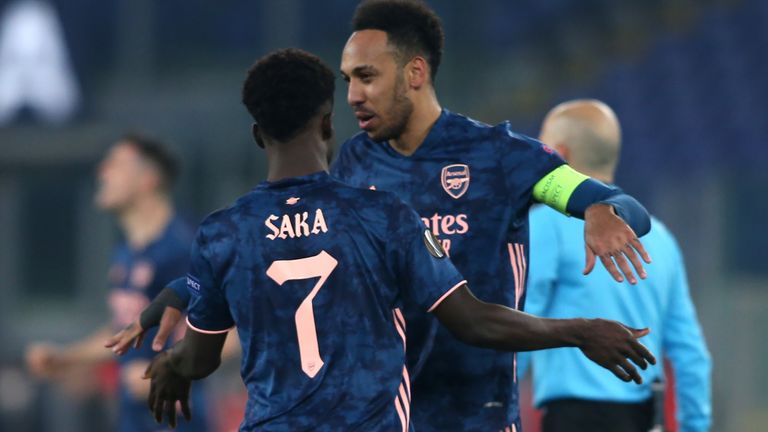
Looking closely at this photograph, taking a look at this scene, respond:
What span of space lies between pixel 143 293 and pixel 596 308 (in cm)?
279

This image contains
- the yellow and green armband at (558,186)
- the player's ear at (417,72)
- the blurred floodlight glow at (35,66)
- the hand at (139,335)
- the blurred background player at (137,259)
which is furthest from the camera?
the blurred floodlight glow at (35,66)

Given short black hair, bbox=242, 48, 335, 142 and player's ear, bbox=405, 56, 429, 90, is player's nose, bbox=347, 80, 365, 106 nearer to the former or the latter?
player's ear, bbox=405, 56, 429, 90

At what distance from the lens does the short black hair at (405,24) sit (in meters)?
3.89

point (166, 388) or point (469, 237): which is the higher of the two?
point (469, 237)

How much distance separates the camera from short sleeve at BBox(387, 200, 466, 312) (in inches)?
130

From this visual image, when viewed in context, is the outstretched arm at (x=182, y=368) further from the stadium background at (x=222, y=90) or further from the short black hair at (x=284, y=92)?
the stadium background at (x=222, y=90)

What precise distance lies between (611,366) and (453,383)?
0.79m

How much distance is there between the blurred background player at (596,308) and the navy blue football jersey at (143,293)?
235 centimetres

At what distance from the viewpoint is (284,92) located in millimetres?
3395

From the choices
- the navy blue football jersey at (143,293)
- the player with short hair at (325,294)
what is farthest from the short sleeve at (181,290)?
the navy blue football jersey at (143,293)

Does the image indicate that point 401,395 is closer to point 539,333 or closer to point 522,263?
point 539,333

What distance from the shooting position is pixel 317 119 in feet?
11.3

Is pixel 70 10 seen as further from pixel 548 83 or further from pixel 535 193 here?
pixel 535 193

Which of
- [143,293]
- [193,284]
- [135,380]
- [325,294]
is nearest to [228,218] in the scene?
[193,284]
